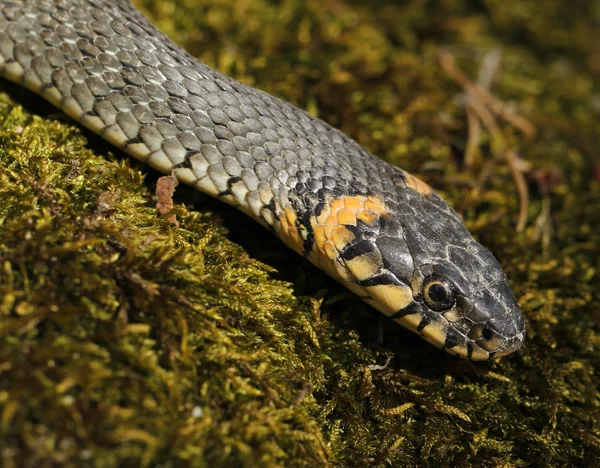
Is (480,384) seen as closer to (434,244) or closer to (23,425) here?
(434,244)

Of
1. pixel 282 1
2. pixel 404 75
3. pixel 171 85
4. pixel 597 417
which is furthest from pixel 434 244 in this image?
pixel 282 1

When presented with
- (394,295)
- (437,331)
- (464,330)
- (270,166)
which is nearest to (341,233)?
(394,295)

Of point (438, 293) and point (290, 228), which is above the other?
point (438, 293)

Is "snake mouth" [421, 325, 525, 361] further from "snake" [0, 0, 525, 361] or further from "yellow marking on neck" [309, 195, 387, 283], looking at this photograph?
"yellow marking on neck" [309, 195, 387, 283]

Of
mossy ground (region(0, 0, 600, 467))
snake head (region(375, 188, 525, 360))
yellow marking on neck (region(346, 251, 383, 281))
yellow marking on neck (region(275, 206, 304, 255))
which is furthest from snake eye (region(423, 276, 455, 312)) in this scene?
yellow marking on neck (region(275, 206, 304, 255))

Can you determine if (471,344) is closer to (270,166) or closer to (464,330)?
(464,330)
